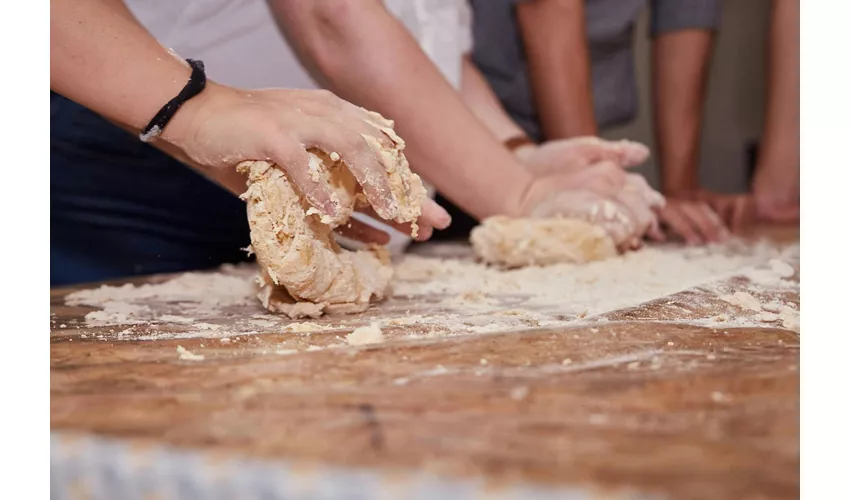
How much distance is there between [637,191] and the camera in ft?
2.96

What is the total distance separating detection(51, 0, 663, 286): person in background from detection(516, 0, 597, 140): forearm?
23cm

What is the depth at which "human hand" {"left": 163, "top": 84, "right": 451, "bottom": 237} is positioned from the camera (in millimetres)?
503

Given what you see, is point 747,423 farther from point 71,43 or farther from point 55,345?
point 71,43

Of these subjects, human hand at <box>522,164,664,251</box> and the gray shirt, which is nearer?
human hand at <box>522,164,664,251</box>

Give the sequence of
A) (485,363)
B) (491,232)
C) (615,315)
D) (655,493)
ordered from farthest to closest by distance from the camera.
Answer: (491,232)
(615,315)
(485,363)
(655,493)

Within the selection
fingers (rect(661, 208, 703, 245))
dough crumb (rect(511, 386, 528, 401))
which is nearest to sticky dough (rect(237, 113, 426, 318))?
dough crumb (rect(511, 386, 528, 401))

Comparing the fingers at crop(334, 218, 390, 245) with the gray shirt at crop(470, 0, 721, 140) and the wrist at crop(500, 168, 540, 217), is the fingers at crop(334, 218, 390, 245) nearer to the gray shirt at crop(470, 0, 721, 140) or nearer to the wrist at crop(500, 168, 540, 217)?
the wrist at crop(500, 168, 540, 217)

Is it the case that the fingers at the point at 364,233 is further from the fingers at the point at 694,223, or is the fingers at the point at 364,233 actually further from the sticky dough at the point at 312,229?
the fingers at the point at 694,223

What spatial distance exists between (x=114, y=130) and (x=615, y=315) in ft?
1.65

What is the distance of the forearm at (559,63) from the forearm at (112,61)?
30.5 inches

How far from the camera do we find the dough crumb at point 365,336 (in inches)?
17.2

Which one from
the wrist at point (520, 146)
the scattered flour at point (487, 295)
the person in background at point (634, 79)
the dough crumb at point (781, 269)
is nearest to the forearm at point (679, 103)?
the person in background at point (634, 79)
